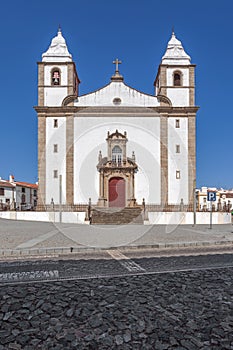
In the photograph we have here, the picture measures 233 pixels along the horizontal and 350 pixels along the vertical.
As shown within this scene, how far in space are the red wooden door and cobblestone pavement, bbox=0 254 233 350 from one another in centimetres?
2176

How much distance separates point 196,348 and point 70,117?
27.0 meters

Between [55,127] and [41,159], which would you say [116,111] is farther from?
[41,159]

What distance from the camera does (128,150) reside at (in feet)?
94.1

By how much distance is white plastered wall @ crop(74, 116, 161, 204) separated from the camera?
28.0 meters

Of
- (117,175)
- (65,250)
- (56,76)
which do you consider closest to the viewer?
(65,250)

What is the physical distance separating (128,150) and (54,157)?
6.38 metres

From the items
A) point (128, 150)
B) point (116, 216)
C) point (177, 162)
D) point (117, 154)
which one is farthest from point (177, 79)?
point (116, 216)

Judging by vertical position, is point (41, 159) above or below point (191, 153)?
below

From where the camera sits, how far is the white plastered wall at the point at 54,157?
27.9 metres

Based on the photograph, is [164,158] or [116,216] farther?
[164,158]

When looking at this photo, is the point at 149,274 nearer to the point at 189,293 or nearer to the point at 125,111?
the point at 189,293

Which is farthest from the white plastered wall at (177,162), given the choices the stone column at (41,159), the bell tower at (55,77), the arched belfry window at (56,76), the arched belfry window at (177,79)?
the stone column at (41,159)

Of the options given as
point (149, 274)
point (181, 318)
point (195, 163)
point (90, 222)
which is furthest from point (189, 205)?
point (181, 318)

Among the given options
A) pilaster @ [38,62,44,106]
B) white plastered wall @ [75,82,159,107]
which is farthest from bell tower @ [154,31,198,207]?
pilaster @ [38,62,44,106]
